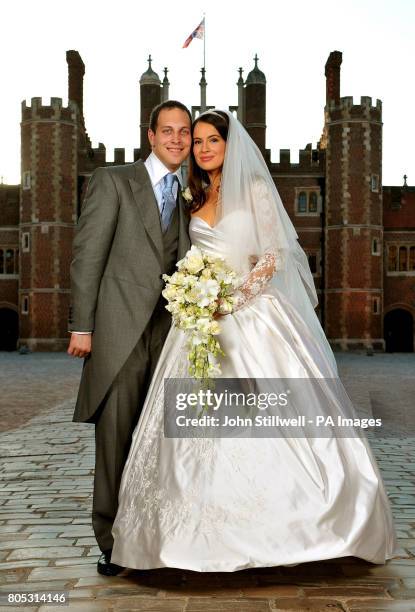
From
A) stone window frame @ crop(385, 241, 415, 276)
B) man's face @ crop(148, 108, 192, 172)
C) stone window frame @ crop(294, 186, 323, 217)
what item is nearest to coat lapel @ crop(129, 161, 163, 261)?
man's face @ crop(148, 108, 192, 172)

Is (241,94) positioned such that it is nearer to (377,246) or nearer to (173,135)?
(377,246)

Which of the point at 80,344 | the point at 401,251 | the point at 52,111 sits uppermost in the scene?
the point at 52,111

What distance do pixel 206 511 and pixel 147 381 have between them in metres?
0.71

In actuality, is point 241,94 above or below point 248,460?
above

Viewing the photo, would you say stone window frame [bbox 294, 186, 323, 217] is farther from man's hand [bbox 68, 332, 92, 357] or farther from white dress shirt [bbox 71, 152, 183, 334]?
man's hand [bbox 68, 332, 92, 357]

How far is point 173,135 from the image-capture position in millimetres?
3365

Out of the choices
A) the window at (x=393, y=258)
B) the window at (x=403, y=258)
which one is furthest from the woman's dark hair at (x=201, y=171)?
the window at (x=403, y=258)

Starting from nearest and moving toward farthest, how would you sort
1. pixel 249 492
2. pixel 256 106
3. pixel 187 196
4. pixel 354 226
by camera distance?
pixel 249 492 → pixel 187 196 → pixel 354 226 → pixel 256 106

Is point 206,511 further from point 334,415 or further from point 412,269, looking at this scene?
point 412,269

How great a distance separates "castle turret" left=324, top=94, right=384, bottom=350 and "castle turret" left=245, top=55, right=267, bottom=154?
341 centimetres

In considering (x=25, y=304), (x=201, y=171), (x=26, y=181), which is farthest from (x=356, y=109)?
(x=201, y=171)

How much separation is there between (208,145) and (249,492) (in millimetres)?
1614

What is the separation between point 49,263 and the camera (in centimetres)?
2941

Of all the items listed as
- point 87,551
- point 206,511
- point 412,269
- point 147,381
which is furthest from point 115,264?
point 412,269
